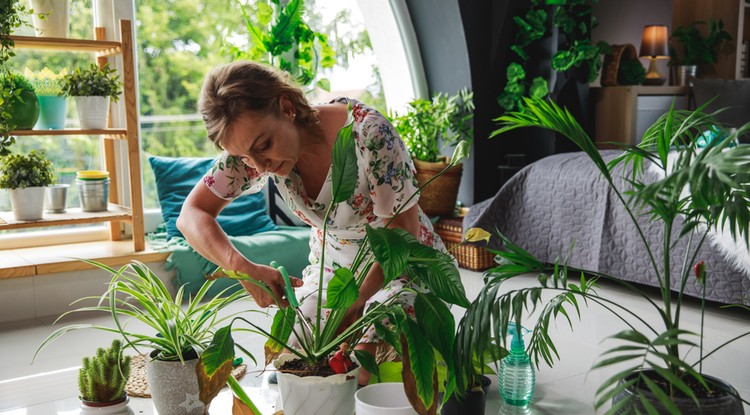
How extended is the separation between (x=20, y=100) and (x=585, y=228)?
9.10ft

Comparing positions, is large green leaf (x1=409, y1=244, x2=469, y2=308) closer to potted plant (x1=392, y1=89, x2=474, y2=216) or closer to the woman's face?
the woman's face

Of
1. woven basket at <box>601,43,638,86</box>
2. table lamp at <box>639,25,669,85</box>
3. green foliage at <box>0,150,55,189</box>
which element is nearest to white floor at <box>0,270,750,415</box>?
green foliage at <box>0,150,55,189</box>

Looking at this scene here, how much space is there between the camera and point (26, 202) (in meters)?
3.38

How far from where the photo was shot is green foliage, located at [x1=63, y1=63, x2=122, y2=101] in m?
3.56

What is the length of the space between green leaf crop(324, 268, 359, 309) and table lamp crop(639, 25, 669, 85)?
4692mm

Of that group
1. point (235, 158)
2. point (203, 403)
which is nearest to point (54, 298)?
point (235, 158)

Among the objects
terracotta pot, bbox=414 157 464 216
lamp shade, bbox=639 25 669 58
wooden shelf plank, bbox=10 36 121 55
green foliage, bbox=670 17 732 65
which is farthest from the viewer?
green foliage, bbox=670 17 732 65

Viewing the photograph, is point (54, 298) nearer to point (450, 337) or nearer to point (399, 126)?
point (399, 126)

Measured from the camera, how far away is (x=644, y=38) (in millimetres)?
5453

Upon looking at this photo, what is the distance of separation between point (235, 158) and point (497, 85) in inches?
125

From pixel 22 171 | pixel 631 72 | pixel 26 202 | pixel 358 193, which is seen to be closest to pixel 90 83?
pixel 22 171

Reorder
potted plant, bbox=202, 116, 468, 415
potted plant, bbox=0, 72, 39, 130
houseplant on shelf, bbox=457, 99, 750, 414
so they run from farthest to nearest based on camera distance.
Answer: potted plant, bbox=0, 72, 39, 130 < potted plant, bbox=202, 116, 468, 415 < houseplant on shelf, bbox=457, 99, 750, 414

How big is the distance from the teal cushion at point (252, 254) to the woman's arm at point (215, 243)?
53.4 inches

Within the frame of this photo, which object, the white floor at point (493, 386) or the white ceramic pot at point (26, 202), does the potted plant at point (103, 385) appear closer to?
the white floor at point (493, 386)
